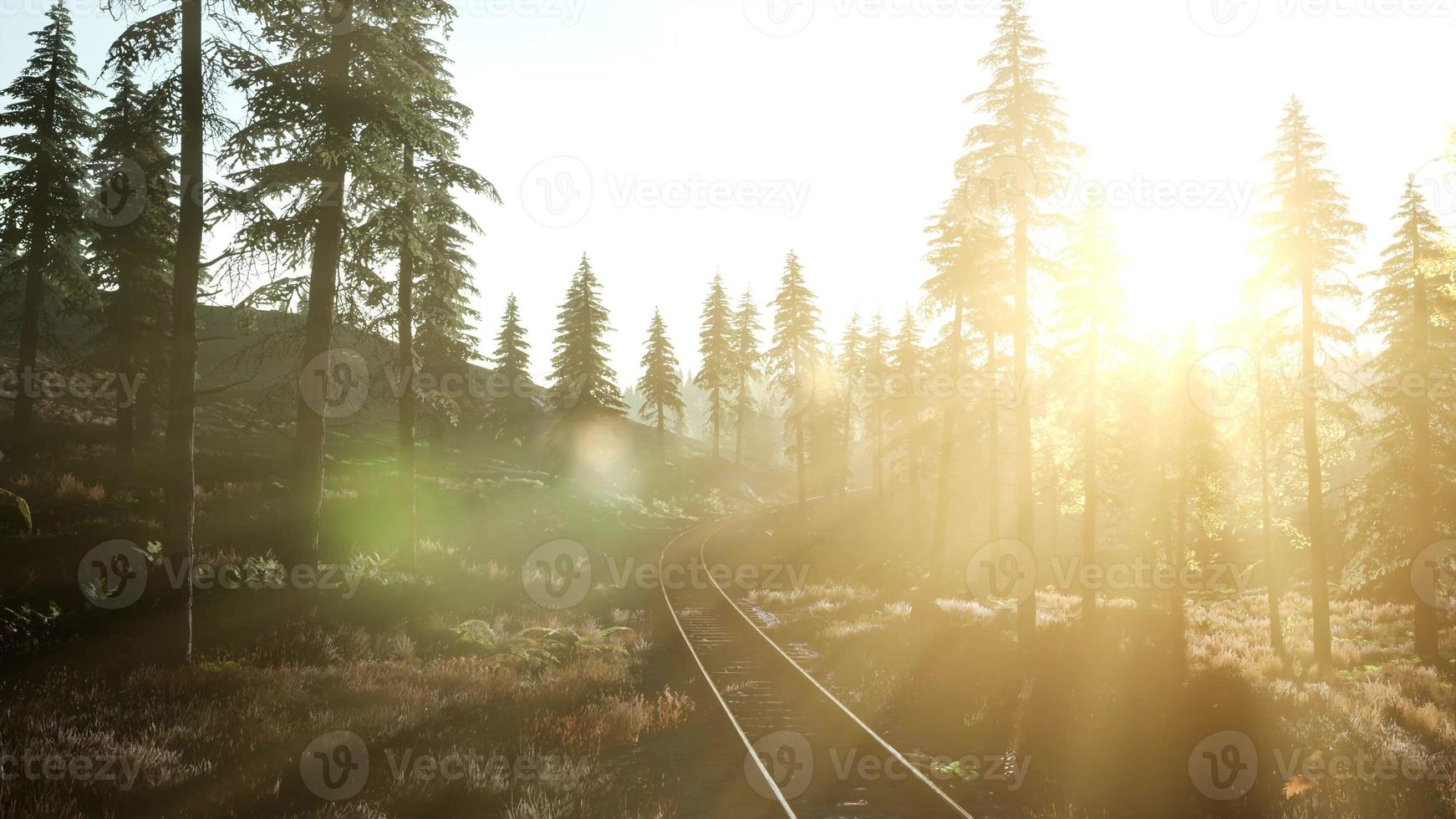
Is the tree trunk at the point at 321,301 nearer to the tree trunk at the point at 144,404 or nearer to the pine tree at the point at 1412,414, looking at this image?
the tree trunk at the point at 144,404

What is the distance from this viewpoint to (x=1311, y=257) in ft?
61.1

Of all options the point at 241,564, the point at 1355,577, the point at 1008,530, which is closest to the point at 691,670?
the point at 241,564

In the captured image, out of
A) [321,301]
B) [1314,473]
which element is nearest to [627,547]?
[321,301]

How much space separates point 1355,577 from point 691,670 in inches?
874

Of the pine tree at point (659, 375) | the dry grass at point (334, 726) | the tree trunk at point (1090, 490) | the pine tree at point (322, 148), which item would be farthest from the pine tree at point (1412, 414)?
the pine tree at point (659, 375)

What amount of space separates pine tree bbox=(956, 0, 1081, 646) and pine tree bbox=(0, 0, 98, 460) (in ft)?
104

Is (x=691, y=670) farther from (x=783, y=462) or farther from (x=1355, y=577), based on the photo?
(x=783, y=462)

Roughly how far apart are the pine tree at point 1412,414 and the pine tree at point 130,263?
40129 mm

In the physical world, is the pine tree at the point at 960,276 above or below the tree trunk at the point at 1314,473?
above

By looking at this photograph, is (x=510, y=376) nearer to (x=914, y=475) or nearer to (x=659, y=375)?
(x=659, y=375)

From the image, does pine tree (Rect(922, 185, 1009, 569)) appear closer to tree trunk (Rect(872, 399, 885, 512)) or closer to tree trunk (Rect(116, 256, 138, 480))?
tree trunk (Rect(872, 399, 885, 512))

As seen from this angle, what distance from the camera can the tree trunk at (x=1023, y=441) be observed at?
16.0 metres

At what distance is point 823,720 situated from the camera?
11.0m

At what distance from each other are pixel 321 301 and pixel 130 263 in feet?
61.6
